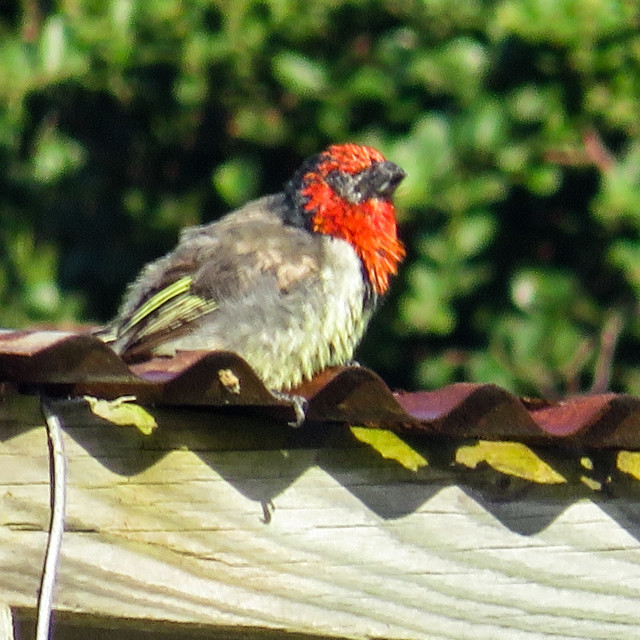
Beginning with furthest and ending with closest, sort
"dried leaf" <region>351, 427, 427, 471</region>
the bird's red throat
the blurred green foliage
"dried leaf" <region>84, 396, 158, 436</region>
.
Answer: the blurred green foliage → the bird's red throat → "dried leaf" <region>351, 427, 427, 471</region> → "dried leaf" <region>84, 396, 158, 436</region>

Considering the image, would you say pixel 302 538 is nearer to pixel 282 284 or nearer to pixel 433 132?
pixel 282 284

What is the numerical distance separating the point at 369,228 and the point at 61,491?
203 centimetres

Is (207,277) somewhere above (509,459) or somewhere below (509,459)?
above

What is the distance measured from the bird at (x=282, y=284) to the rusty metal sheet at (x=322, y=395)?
33.6 inches

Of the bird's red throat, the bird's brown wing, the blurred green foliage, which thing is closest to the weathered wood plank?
the bird's brown wing

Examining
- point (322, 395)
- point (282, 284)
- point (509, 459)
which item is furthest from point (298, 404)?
point (282, 284)

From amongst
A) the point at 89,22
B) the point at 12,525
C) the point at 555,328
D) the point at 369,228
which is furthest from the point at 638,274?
the point at 12,525

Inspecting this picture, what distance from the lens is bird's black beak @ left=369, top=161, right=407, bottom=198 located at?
4277 millimetres

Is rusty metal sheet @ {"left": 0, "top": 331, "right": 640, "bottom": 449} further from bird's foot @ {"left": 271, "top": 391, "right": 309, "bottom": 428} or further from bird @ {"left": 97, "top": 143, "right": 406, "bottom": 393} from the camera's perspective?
bird @ {"left": 97, "top": 143, "right": 406, "bottom": 393}

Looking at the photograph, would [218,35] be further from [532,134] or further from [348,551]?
[348,551]

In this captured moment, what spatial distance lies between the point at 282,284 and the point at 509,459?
1.16 m

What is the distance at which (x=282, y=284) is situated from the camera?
12.1ft

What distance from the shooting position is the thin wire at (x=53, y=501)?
217 cm

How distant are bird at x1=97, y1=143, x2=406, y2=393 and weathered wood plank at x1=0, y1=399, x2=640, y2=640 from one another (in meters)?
0.77
